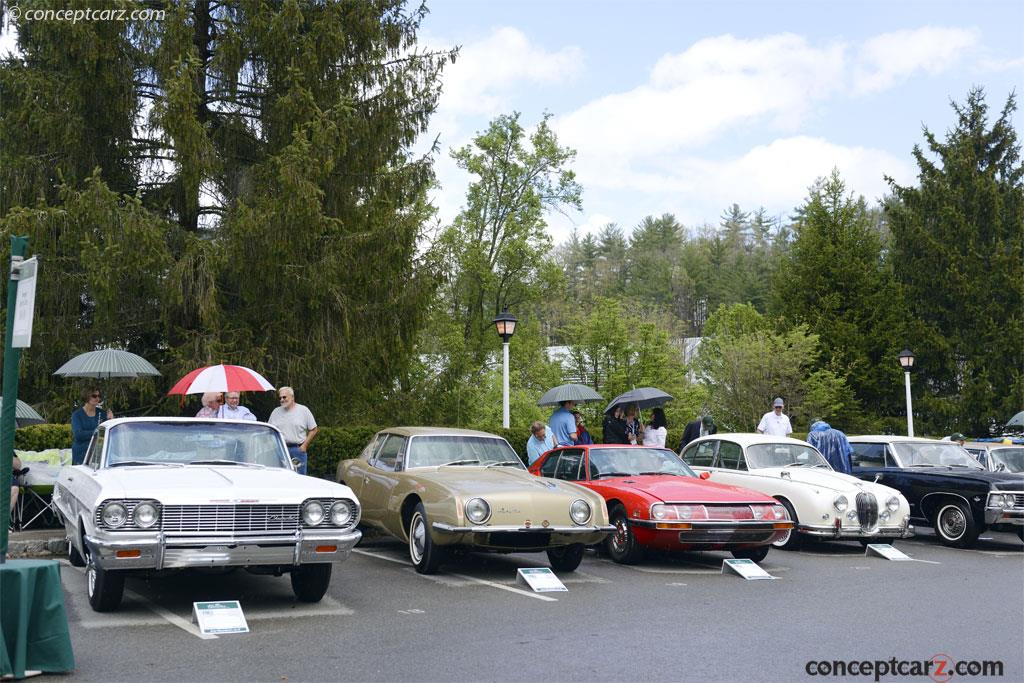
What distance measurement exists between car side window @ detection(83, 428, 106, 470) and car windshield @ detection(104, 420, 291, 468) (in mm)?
199

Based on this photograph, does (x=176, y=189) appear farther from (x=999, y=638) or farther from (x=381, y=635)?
(x=999, y=638)

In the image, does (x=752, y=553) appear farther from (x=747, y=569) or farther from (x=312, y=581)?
(x=312, y=581)

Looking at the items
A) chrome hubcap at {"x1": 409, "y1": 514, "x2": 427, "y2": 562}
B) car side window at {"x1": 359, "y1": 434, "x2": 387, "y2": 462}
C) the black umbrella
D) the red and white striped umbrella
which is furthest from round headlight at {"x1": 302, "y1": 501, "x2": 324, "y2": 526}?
the black umbrella

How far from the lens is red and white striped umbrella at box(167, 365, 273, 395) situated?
11.9m

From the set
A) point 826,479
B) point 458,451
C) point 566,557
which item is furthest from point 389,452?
point 826,479

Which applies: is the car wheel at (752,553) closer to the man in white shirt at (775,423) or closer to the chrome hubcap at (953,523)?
the chrome hubcap at (953,523)

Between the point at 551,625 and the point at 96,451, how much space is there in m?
4.63

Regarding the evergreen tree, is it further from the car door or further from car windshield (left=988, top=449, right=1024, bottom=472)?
the car door

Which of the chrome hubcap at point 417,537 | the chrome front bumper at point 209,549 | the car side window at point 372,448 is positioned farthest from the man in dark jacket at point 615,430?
the chrome front bumper at point 209,549

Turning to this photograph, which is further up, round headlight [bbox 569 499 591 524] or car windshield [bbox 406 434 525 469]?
car windshield [bbox 406 434 525 469]

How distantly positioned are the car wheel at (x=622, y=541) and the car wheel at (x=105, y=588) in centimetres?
534

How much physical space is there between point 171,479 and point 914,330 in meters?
36.5

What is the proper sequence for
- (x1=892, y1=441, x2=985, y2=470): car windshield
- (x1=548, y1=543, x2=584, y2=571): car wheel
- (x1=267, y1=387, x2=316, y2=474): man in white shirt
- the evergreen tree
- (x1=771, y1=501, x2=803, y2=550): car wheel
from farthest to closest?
the evergreen tree → (x1=892, y1=441, x2=985, y2=470): car windshield → (x1=771, y1=501, x2=803, y2=550): car wheel → (x1=267, y1=387, x2=316, y2=474): man in white shirt → (x1=548, y1=543, x2=584, y2=571): car wheel

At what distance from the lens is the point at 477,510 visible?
9.17 m
